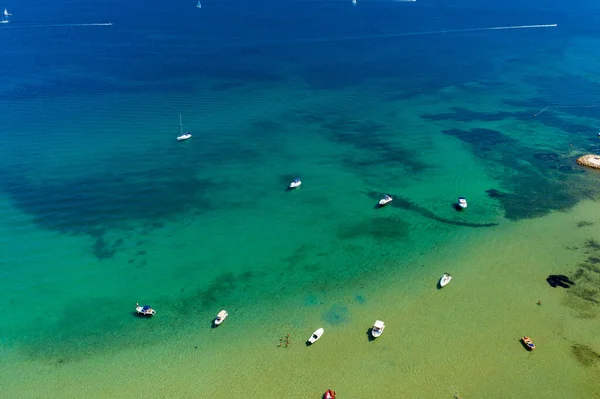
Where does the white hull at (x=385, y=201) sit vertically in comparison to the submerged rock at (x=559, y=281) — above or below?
above

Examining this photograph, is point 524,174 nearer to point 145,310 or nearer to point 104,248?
point 145,310

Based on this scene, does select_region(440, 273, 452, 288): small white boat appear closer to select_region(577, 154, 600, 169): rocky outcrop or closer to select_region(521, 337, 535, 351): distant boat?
select_region(521, 337, 535, 351): distant boat

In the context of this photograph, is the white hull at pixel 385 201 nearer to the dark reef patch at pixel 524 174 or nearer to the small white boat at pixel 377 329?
the dark reef patch at pixel 524 174

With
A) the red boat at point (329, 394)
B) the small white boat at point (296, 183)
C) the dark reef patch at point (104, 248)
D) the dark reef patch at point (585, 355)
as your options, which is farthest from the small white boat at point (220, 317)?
the dark reef patch at point (585, 355)

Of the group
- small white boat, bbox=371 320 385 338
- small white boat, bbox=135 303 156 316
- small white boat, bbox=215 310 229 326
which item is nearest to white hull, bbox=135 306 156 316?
small white boat, bbox=135 303 156 316

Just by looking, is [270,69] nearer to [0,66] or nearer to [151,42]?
[151,42]

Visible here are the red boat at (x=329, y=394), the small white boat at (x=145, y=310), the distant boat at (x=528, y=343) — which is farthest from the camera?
the small white boat at (x=145, y=310)
